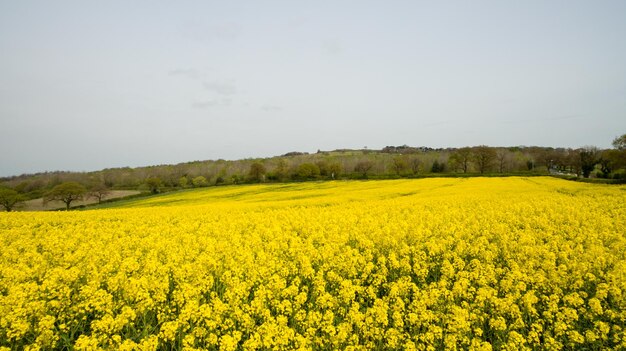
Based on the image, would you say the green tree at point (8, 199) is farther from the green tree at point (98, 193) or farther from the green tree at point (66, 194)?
the green tree at point (98, 193)

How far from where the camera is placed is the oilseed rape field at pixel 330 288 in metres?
5.27

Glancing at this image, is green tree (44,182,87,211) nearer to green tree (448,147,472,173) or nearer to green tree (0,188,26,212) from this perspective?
green tree (0,188,26,212)

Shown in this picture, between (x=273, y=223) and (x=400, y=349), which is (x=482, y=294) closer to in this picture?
(x=400, y=349)

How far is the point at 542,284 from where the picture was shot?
7145 mm

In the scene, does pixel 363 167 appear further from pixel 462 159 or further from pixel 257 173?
pixel 257 173

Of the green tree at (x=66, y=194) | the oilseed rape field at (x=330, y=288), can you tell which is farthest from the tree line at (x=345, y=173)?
the oilseed rape field at (x=330, y=288)

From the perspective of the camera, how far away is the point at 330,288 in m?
8.09

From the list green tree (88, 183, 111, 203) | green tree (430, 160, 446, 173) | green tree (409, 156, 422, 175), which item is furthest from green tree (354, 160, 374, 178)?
green tree (88, 183, 111, 203)

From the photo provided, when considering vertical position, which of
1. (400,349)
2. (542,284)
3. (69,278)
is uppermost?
(69,278)

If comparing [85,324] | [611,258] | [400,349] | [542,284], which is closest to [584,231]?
[611,258]

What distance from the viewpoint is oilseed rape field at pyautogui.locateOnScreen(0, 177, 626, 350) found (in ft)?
17.3

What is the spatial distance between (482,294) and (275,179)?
6878 cm

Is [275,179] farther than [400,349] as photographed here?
Yes

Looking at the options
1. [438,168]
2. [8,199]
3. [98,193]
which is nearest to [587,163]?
[438,168]
